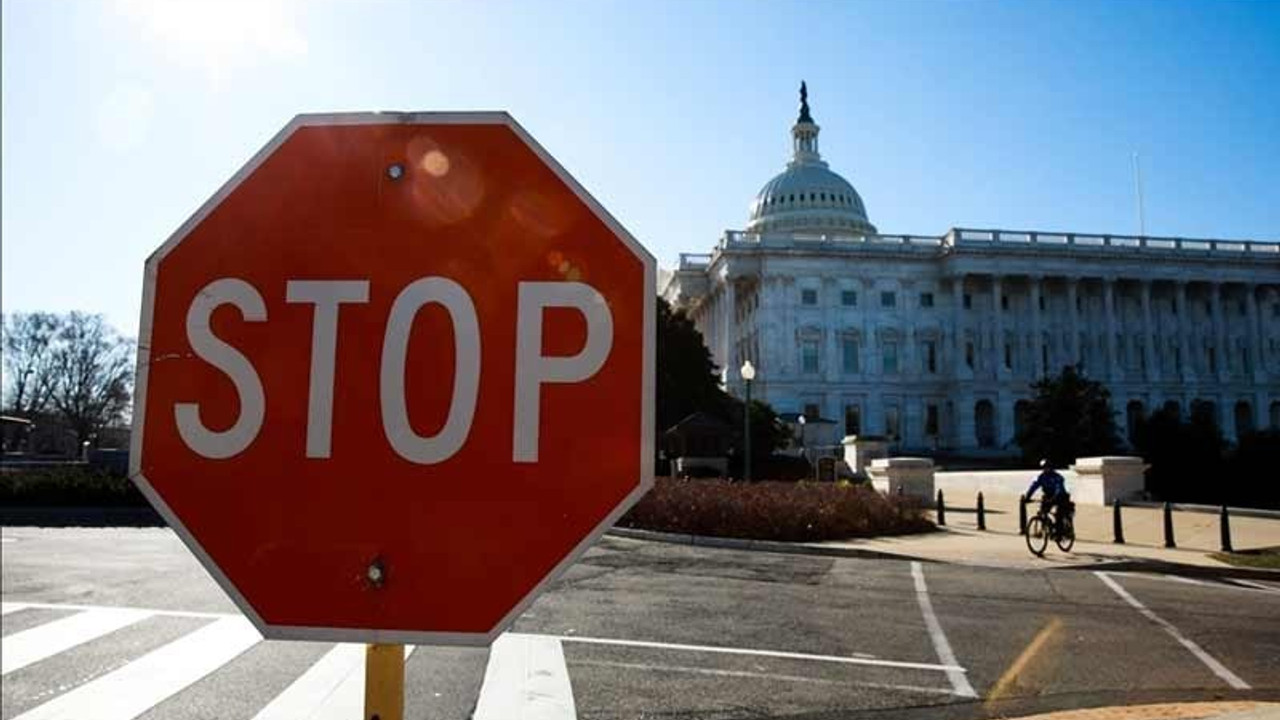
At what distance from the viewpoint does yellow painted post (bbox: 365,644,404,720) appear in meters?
1.85

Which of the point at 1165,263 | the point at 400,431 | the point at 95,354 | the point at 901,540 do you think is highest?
the point at 1165,263

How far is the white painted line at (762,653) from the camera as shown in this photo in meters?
6.34

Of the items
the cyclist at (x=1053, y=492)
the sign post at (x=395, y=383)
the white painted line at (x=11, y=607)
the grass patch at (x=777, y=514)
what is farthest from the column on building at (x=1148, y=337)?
the sign post at (x=395, y=383)

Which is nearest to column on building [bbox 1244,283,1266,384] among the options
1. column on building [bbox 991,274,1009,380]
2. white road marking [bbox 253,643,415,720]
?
column on building [bbox 991,274,1009,380]

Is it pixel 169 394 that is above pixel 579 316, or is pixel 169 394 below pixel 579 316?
below

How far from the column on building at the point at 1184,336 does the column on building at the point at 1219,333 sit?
7.48 feet

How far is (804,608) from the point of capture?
886cm

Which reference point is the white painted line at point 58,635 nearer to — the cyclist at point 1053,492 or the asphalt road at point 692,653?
the asphalt road at point 692,653

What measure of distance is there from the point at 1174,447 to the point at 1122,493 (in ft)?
100

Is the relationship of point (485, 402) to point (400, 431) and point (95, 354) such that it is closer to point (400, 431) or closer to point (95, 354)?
point (400, 431)

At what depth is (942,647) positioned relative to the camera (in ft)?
23.0

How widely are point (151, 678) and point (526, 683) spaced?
7.62 feet

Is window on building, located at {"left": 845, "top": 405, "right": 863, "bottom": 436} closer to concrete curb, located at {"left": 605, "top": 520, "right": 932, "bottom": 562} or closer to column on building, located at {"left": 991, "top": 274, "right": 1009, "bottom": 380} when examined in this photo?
column on building, located at {"left": 991, "top": 274, "right": 1009, "bottom": 380}

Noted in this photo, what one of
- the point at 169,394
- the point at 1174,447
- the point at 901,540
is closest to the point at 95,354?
the point at 901,540
